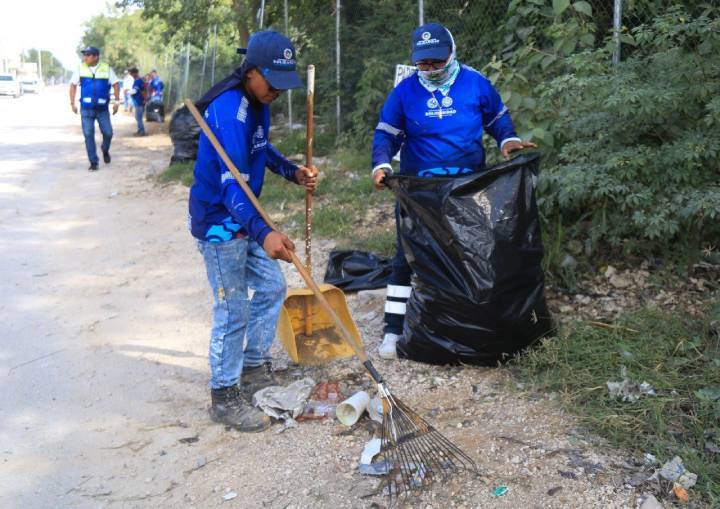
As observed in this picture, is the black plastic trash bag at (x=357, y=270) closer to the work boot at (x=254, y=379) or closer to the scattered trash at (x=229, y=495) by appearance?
the work boot at (x=254, y=379)

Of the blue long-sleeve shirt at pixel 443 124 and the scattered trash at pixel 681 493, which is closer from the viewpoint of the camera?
the scattered trash at pixel 681 493

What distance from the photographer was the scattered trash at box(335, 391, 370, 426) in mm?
3115

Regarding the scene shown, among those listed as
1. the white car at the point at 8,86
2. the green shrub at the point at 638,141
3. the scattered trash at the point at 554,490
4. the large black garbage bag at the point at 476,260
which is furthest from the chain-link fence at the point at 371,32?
the white car at the point at 8,86

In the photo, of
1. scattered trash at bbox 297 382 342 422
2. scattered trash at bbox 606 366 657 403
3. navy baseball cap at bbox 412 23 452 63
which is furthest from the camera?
navy baseball cap at bbox 412 23 452 63

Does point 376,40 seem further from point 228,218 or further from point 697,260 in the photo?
point 228,218

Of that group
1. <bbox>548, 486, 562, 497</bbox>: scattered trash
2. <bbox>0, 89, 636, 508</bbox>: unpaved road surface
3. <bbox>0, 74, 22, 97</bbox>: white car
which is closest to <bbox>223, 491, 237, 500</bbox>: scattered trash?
<bbox>0, 89, 636, 508</bbox>: unpaved road surface

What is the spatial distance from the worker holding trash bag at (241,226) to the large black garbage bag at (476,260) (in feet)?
2.03

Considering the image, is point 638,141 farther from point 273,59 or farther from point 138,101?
point 138,101

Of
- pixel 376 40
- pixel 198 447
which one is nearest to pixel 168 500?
pixel 198 447

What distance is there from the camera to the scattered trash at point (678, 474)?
2.46 metres

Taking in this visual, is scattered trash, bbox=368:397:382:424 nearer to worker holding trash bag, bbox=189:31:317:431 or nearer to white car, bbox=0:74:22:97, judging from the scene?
worker holding trash bag, bbox=189:31:317:431

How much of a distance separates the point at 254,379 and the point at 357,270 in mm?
1697

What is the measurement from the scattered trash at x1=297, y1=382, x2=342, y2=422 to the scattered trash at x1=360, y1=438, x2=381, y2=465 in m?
0.37

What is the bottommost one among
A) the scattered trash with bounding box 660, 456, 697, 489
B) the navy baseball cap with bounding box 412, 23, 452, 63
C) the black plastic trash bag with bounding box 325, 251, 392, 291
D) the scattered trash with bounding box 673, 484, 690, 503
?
the scattered trash with bounding box 673, 484, 690, 503
